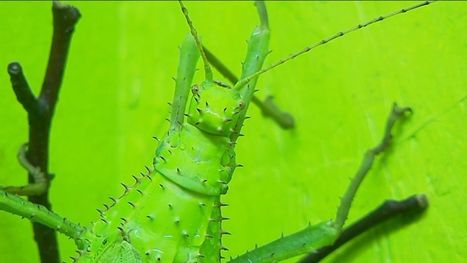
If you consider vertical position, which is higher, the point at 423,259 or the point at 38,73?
the point at 38,73

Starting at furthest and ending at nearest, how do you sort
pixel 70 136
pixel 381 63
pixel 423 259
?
pixel 70 136, pixel 381 63, pixel 423 259

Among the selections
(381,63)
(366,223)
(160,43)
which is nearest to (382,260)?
(366,223)

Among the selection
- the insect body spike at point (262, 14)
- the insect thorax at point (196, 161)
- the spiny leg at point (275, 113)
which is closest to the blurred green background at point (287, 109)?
the spiny leg at point (275, 113)

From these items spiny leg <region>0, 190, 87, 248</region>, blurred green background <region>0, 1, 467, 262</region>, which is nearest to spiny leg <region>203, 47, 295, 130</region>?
blurred green background <region>0, 1, 467, 262</region>

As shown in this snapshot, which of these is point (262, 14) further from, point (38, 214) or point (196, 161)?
point (38, 214)

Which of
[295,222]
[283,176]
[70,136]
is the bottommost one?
[295,222]

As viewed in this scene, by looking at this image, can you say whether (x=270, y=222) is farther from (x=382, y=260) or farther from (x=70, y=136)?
(x=70, y=136)

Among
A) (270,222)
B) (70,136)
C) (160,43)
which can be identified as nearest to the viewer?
(270,222)

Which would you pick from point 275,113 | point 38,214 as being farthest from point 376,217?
point 38,214
